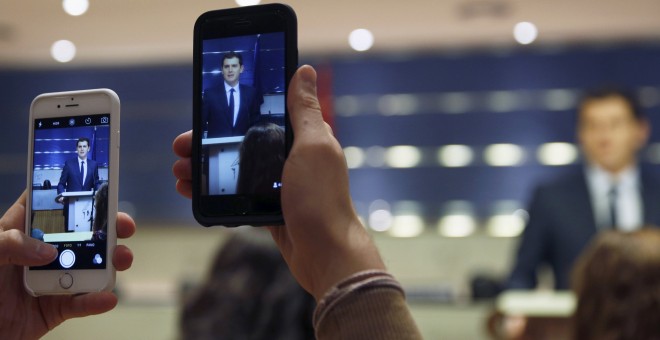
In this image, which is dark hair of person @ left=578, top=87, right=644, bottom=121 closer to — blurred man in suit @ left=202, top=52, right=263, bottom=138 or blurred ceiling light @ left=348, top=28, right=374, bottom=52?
blurred ceiling light @ left=348, top=28, right=374, bottom=52

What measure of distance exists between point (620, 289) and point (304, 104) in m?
0.68

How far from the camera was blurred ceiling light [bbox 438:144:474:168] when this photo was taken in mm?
4734

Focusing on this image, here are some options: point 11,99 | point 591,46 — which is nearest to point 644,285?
point 11,99

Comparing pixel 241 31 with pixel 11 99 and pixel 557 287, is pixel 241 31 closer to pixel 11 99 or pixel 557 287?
pixel 11 99

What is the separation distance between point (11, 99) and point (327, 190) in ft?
2.68

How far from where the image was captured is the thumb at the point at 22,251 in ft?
2.22

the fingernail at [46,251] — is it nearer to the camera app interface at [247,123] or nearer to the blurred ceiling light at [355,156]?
the camera app interface at [247,123]

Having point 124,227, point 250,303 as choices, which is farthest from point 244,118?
point 250,303

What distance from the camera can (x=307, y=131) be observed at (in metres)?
0.63

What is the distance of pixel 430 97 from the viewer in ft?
16.0

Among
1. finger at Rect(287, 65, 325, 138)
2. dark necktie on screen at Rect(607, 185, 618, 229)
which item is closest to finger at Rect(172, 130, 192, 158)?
finger at Rect(287, 65, 325, 138)

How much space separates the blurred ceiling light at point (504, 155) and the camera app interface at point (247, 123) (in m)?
4.11

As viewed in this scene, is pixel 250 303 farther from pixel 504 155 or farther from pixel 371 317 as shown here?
pixel 504 155

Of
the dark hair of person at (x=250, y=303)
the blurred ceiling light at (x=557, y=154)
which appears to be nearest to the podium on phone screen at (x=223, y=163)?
the dark hair of person at (x=250, y=303)
